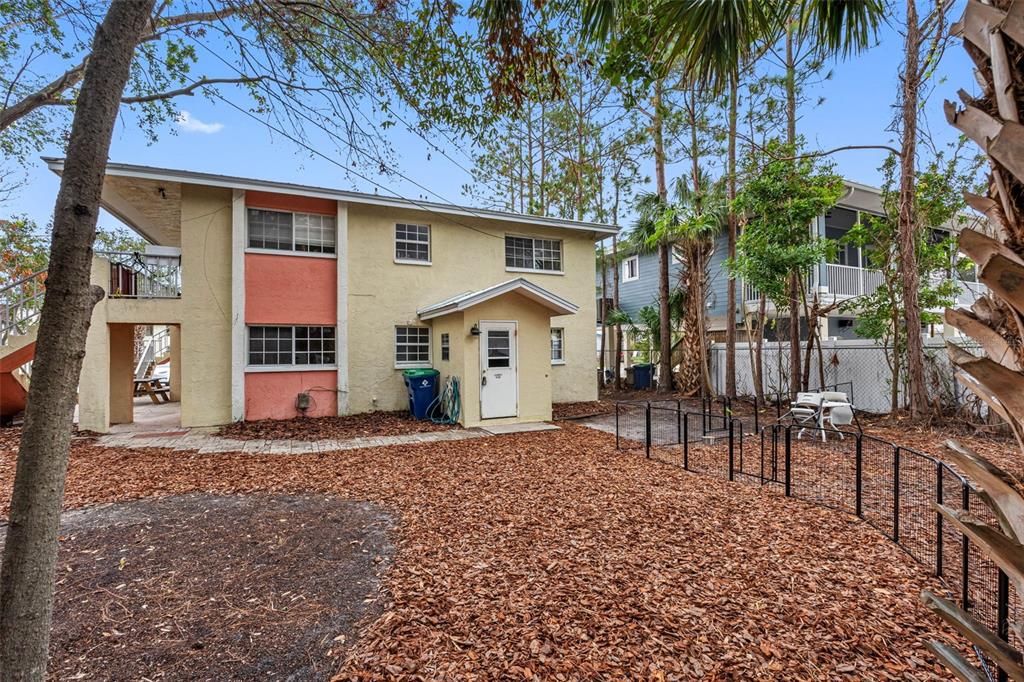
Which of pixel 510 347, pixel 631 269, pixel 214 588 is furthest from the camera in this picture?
pixel 631 269

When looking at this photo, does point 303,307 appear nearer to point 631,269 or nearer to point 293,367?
point 293,367

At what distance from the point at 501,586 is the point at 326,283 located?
9397 millimetres

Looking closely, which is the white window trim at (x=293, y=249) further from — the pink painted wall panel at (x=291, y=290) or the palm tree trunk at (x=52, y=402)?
the palm tree trunk at (x=52, y=402)

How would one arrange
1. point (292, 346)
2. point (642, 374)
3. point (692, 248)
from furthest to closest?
point (642, 374) → point (692, 248) → point (292, 346)

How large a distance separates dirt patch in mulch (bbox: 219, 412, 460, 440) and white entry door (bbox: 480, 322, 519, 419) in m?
0.99

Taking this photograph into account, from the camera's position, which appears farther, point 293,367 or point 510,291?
point 293,367

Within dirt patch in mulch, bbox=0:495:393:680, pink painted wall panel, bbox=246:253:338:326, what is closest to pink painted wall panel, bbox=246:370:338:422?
pink painted wall panel, bbox=246:253:338:326

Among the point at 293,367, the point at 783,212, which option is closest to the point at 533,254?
the point at 783,212

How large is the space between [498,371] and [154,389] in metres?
11.9

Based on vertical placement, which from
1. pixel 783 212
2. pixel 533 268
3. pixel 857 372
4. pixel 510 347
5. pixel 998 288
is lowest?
pixel 857 372

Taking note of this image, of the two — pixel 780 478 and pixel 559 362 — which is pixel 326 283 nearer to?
pixel 559 362

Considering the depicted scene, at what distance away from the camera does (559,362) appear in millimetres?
13539

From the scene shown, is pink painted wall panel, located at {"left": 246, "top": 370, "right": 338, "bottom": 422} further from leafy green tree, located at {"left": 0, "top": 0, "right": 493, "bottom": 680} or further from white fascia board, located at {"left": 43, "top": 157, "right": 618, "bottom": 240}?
leafy green tree, located at {"left": 0, "top": 0, "right": 493, "bottom": 680}

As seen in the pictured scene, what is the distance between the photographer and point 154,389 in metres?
14.5
